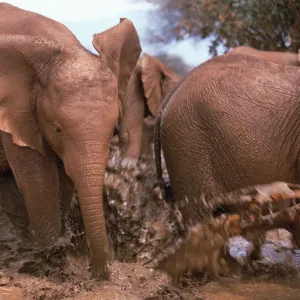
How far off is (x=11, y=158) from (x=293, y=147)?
1259 millimetres

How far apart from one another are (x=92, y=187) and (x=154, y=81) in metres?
2.96

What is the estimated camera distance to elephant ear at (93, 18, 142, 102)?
2.68 meters

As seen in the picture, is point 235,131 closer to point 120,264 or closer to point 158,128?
point 158,128

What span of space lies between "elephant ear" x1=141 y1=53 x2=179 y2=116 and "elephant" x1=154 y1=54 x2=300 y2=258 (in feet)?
7.70

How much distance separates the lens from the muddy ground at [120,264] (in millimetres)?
2514

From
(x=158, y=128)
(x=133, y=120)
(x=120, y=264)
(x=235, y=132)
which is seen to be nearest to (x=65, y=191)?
(x=120, y=264)

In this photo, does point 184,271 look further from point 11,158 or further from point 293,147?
point 11,158

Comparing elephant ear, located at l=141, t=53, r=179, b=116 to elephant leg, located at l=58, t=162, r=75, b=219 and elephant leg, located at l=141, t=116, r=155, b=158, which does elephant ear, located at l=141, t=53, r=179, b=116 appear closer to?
elephant leg, located at l=141, t=116, r=155, b=158

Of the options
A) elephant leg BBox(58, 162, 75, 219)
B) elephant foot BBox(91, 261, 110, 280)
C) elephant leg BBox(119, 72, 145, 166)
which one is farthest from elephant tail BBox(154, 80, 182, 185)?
elephant leg BBox(119, 72, 145, 166)

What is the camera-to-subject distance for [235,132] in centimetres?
270

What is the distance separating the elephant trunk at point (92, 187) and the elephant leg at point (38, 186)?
36 centimetres

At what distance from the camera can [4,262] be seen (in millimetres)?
2910

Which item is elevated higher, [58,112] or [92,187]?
[58,112]

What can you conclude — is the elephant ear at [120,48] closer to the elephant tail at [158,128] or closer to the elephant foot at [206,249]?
the elephant tail at [158,128]
